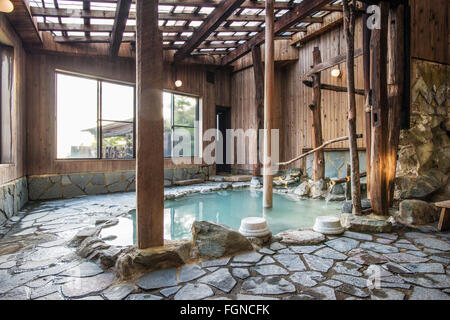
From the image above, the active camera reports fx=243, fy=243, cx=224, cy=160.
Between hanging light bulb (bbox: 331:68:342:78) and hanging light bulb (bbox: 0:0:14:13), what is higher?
hanging light bulb (bbox: 331:68:342:78)

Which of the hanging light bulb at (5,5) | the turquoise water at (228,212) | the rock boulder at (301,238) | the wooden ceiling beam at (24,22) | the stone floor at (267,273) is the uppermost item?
the wooden ceiling beam at (24,22)

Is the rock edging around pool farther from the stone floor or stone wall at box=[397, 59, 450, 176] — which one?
stone wall at box=[397, 59, 450, 176]

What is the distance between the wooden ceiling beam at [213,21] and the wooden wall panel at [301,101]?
343cm

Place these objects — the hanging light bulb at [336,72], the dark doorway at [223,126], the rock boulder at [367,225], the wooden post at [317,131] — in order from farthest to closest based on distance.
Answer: the dark doorway at [223,126] → the hanging light bulb at [336,72] → the wooden post at [317,131] → the rock boulder at [367,225]

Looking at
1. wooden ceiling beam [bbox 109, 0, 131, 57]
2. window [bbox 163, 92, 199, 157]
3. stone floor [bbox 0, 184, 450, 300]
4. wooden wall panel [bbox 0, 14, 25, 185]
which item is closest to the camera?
stone floor [bbox 0, 184, 450, 300]

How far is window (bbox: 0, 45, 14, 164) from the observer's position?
171 inches

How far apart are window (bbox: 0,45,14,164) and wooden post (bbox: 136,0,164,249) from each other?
3.75 meters

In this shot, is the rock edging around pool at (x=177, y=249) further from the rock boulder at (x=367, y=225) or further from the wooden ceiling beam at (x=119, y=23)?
the wooden ceiling beam at (x=119, y=23)

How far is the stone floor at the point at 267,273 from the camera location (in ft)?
6.19

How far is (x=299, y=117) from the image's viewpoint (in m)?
8.81

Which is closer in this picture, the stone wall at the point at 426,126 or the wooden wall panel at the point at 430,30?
the stone wall at the point at 426,126

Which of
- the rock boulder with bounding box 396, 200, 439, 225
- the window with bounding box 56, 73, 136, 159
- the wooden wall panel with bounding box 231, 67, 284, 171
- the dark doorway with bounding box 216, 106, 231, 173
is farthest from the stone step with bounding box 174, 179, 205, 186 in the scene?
the rock boulder with bounding box 396, 200, 439, 225

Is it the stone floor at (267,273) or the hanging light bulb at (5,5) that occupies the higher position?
the hanging light bulb at (5,5)

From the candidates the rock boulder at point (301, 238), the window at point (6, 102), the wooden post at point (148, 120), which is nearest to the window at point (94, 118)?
the window at point (6, 102)
